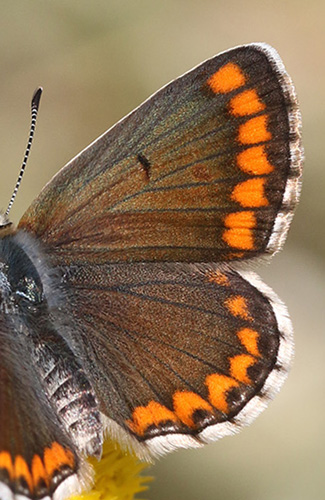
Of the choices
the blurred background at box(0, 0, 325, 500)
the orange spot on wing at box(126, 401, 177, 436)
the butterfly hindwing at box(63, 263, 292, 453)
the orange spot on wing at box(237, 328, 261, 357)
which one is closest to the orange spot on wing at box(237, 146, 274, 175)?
the butterfly hindwing at box(63, 263, 292, 453)

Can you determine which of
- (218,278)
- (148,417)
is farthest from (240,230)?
(148,417)

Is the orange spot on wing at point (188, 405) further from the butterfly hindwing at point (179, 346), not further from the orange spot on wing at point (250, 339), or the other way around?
the orange spot on wing at point (250, 339)

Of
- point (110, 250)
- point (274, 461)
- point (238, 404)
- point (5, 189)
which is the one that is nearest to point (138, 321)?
point (110, 250)

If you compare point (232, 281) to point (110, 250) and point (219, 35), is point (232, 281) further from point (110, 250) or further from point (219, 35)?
point (219, 35)

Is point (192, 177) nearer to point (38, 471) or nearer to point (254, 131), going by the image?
point (254, 131)

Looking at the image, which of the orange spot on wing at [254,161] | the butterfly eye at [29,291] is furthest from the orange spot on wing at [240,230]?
the butterfly eye at [29,291]
